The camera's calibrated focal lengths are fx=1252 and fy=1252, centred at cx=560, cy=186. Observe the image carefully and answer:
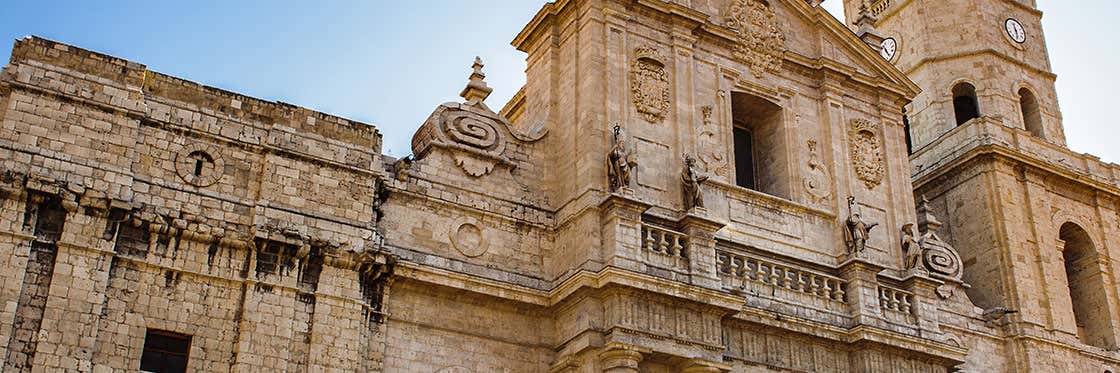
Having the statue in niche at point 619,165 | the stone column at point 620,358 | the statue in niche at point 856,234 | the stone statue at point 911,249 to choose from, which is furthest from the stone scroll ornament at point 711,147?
the stone column at point 620,358

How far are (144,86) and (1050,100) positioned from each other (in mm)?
21460

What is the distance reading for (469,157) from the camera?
20.1 m

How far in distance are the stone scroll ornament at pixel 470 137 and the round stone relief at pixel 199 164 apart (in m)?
3.40

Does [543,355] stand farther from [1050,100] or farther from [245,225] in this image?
[1050,100]

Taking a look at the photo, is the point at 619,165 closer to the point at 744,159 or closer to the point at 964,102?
the point at 744,159

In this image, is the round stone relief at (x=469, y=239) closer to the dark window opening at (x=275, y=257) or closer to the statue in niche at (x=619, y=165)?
the statue in niche at (x=619, y=165)

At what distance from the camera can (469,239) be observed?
1944 cm

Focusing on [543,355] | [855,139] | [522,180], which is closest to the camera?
[543,355]

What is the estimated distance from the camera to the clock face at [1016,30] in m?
30.5


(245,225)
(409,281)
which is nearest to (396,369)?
(409,281)

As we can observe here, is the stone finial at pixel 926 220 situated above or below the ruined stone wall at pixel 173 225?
above

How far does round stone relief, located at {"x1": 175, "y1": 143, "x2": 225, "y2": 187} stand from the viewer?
57.8ft

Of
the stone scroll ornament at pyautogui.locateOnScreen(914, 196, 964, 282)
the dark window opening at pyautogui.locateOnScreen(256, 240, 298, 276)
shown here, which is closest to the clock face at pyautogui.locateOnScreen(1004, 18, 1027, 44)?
the stone scroll ornament at pyautogui.locateOnScreen(914, 196, 964, 282)

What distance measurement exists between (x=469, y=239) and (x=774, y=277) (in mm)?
5210
